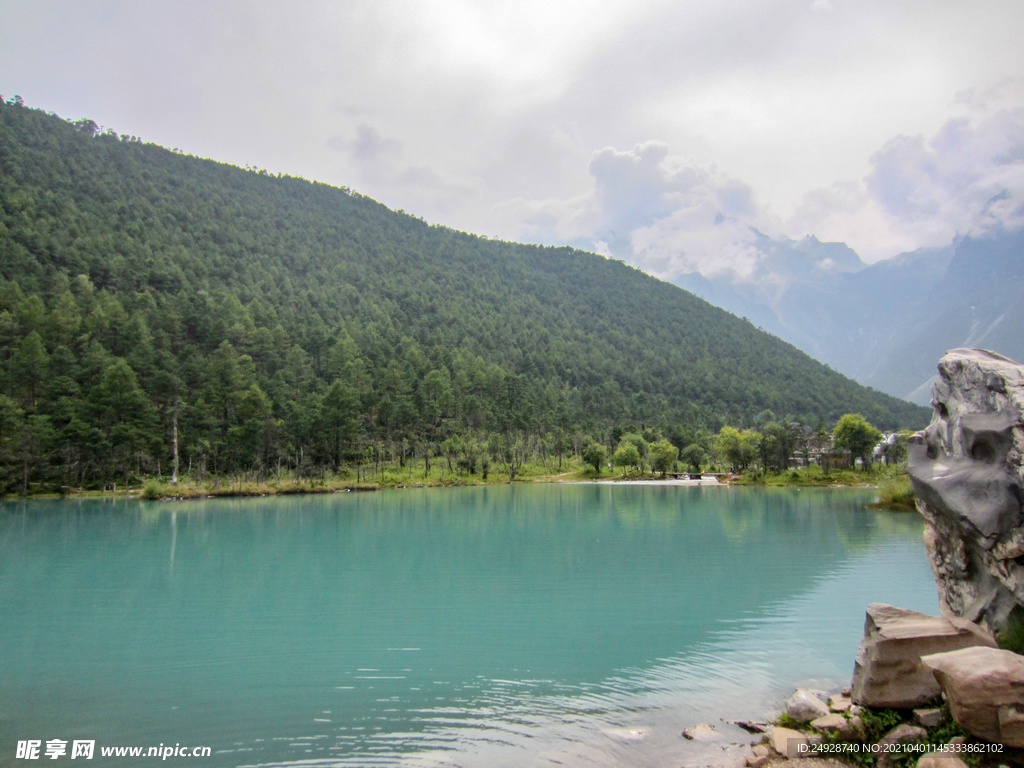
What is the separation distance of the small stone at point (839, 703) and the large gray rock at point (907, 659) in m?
0.25

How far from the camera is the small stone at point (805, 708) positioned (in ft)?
26.3

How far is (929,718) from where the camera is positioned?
684 centimetres

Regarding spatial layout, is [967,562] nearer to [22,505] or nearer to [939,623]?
[939,623]

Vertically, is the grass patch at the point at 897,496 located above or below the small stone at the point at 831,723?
below

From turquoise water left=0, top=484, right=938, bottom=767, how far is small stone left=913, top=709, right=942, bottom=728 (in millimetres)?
2475

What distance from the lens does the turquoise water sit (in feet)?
27.6

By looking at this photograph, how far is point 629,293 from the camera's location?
193625 mm

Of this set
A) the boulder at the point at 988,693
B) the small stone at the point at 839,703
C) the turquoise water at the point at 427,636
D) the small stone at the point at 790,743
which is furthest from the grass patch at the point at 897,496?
the boulder at the point at 988,693

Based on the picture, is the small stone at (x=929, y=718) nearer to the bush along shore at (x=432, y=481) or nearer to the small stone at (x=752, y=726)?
the small stone at (x=752, y=726)

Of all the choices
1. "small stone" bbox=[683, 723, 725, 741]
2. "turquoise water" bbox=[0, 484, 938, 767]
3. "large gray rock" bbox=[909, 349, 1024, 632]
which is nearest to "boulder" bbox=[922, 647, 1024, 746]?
"large gray rock" bbox=[909, 349, 1024, 632]

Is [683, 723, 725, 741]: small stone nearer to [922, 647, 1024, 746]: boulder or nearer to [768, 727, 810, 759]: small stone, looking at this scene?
[768, 727, 810, 759]: small stone

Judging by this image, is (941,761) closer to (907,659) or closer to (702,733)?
(907,659)

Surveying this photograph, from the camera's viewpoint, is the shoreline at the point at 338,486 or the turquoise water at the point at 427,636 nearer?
the turquoise water at the point at 427,636

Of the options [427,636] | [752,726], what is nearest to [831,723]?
[752,726]
